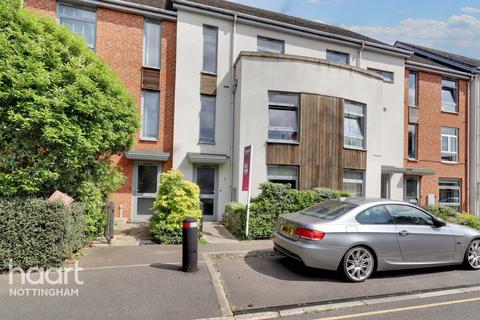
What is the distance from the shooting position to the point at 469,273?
615 centimetres

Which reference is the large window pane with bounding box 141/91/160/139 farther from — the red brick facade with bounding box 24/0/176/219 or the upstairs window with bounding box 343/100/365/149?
the upstairs window with bounding box 343/100/365/149

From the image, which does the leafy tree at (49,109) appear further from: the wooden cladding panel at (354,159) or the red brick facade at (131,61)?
the wooden cladding panel at (354,159)

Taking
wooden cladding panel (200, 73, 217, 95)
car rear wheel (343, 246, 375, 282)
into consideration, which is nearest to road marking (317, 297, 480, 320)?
car rear wheel (343, 246, 375, 282)

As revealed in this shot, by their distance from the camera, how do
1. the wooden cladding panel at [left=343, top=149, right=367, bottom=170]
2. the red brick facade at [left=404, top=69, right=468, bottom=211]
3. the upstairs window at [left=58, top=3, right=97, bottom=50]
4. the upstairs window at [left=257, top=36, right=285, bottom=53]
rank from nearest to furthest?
the upstairs window at [left=58, top=3, right=97, bottom=50] < the wooden cladding panel at [left=343, top=149, right=367, bottom=170] < the upstairs window at [left=257, top=36, right=285, bottom=53] < the red brick facade at [left=404, top=69, right=468, bottom=211]

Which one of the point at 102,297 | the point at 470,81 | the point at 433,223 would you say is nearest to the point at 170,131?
the point at 102,297

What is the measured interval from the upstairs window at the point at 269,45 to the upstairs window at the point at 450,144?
10.7 meters

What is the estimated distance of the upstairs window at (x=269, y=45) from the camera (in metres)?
13.2

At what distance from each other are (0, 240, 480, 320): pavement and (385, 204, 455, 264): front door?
0.37 meters

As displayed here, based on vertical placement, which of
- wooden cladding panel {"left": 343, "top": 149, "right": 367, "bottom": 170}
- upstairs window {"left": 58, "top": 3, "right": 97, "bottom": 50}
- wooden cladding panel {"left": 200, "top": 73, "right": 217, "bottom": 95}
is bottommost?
wooden cladding panel {"left": 343, "top": 149, "right": 367, "bottom": 170}

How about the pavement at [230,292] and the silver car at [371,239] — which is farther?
the silver car at [371,239]

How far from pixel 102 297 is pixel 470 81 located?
21.4 metres

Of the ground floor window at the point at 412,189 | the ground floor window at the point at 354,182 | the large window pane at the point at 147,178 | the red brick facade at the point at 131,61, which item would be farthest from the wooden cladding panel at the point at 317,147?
the ground floor window at the point at 412,189

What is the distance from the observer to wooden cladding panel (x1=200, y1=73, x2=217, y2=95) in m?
12.3

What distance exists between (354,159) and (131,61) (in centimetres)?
952
